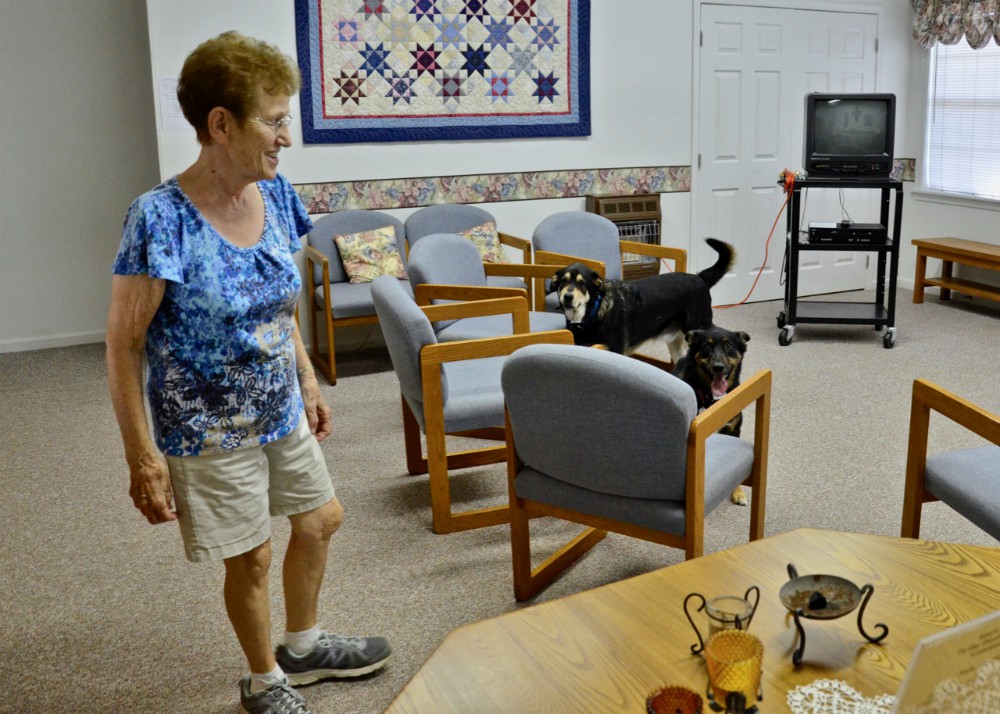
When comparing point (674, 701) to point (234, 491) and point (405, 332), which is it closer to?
point (234, 491)

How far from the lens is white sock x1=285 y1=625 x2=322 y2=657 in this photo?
2141 mm

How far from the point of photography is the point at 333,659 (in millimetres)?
2180

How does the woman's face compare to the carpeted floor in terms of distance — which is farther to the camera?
the carpeted floor

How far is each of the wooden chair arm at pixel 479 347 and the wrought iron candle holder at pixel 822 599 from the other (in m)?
1.45

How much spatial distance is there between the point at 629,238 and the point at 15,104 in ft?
12.3

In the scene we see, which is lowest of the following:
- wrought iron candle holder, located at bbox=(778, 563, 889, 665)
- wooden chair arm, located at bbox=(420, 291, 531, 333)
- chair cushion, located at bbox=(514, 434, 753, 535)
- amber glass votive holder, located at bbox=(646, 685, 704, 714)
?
chair cushion, located at bbox=(514, 434, 753, 535)

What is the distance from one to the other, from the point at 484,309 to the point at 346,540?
3.17ft

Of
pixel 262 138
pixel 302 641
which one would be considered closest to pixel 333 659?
pixel 302 641

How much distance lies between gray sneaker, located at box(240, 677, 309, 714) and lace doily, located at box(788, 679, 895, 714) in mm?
1141

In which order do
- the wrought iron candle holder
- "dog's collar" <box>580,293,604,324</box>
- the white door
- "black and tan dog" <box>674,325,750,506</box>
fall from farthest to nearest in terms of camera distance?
the white door, "dog's collar" <box>580,293,604,324</box>, "black and tan dog" <box>674,325,750,506</box>, the wrought iron candle holder

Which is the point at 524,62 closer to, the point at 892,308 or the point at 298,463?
the point at 892,308

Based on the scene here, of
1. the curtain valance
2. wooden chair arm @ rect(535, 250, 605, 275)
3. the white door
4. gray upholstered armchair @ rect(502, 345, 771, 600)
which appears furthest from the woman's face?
the curtain valance

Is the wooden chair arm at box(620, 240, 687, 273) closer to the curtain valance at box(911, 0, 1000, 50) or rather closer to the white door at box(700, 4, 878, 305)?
the white door at box(700, 4, 878, 305)

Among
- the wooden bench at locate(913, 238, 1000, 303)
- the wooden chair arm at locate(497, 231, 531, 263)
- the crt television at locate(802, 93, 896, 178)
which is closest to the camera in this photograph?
the wooden chair arm at locate(497, 231, 531, 263)
